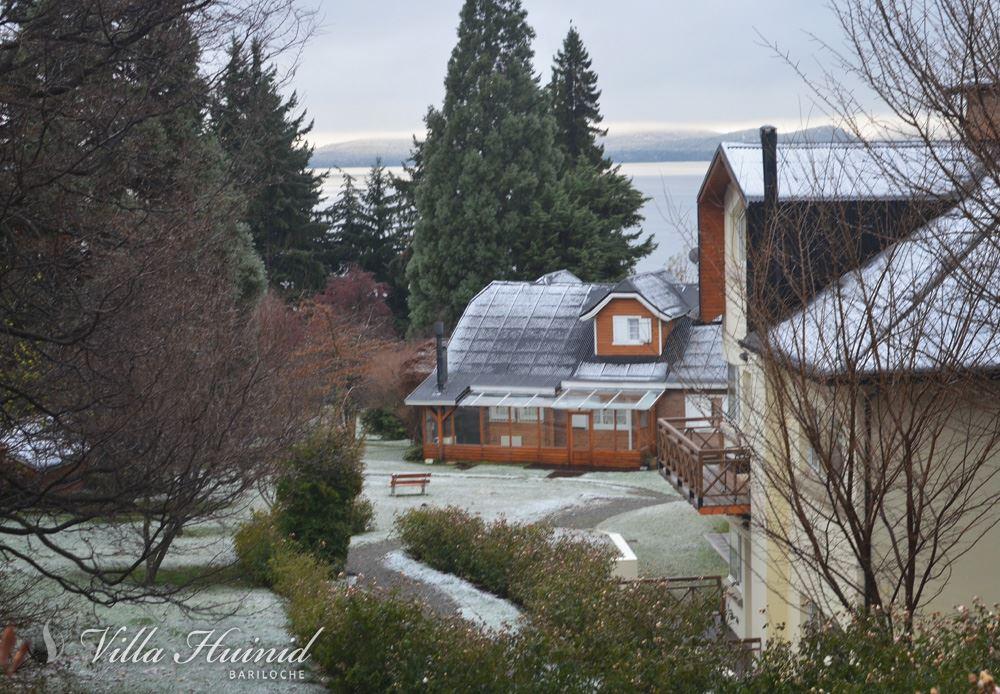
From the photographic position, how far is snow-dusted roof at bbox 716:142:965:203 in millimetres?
8008

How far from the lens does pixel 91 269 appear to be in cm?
975

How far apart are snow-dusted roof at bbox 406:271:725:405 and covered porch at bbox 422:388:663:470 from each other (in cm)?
59

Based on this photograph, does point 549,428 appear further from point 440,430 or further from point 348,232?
point 348,232

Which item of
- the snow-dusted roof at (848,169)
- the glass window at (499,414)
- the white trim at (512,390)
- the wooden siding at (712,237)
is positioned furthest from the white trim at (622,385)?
the snow-dusted roof at (848,169)

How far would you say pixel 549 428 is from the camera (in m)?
33.7

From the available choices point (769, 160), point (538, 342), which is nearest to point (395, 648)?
point (769, 160)

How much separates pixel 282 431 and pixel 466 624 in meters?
3.10

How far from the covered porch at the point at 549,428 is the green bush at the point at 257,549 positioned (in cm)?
1651

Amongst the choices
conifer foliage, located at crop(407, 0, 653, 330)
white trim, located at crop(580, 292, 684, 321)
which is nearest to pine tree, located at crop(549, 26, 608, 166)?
conifer foliage, located at crop(407, 0, 653, 330)

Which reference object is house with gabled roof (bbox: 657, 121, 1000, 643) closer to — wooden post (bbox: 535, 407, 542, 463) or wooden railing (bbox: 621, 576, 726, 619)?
wooden railing (bbox: 621, 576, 726, 619)

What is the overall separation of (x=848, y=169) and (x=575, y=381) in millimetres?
22224

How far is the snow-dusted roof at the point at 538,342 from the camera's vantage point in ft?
111

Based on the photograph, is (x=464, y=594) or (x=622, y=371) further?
(x=622, y=371)

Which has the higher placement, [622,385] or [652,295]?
[652,295]
